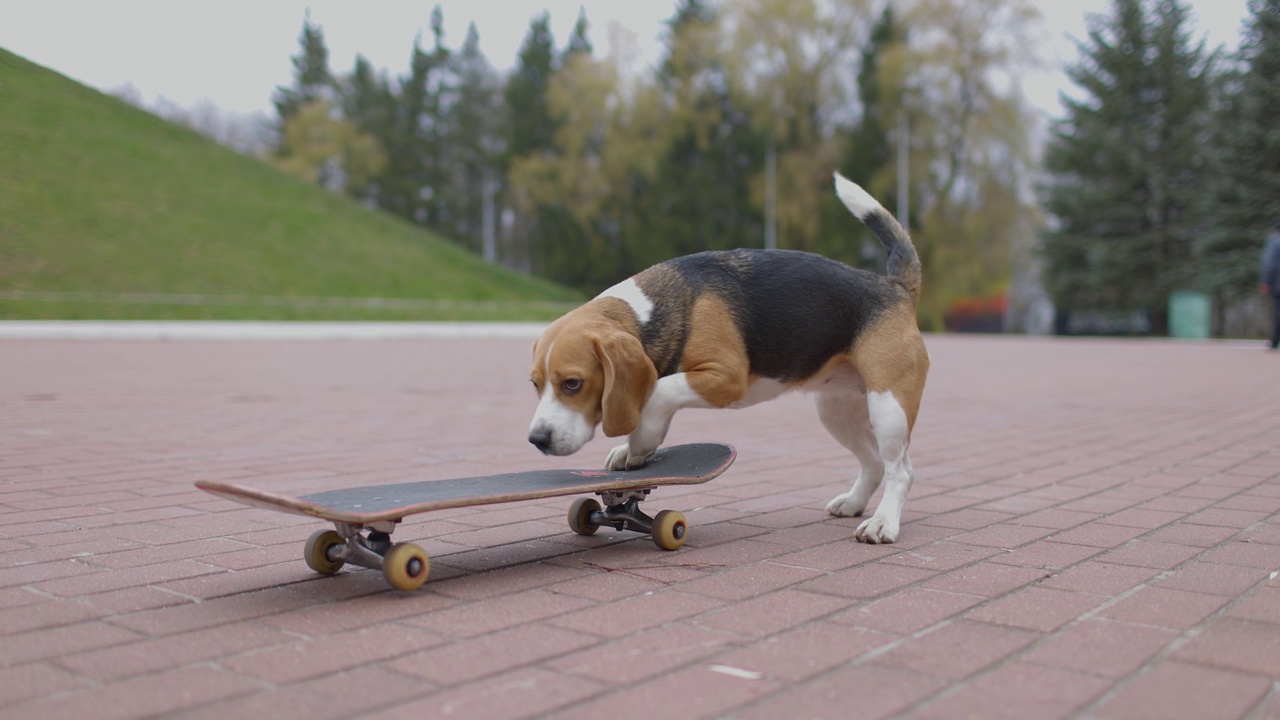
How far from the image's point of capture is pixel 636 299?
4.16m

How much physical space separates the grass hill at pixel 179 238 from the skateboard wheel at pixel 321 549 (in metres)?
23.5

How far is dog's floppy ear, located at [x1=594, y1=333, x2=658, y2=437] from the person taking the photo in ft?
12.6

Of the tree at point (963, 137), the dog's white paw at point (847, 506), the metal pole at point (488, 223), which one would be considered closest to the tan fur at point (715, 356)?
the dog's white paw at point (847, 506)

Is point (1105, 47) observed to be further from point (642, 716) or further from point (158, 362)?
point (642, 716)

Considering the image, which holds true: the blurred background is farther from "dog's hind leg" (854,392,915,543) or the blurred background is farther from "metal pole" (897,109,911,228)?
"dog's hind leg" (854,392,915,543)

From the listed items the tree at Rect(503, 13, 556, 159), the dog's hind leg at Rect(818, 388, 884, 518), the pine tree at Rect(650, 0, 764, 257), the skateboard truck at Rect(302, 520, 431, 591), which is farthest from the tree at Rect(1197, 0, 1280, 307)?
the tree at Rect(503, 13, 556, 159)

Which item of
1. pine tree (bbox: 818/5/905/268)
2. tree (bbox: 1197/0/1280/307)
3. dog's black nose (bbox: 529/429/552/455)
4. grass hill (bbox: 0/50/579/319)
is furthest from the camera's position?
pine tree (bbox: 818/5/905/268)

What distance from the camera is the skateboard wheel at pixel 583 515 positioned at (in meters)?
4.22

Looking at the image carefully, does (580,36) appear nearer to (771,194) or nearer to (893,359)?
(771,194)

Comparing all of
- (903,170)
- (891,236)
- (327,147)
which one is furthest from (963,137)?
(327,147)

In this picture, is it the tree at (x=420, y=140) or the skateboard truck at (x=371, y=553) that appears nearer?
the skateboard truck at (x=371, y=553)

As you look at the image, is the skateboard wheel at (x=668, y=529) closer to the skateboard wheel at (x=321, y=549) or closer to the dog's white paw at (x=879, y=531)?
the dog's white paw at (x=879, y=531)

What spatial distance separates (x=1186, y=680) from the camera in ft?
8.13

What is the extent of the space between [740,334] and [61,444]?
4911mm
